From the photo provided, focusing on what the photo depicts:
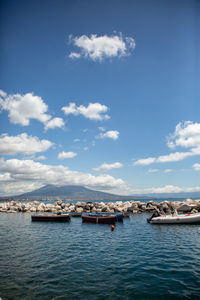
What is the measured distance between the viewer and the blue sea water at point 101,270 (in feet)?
34.3

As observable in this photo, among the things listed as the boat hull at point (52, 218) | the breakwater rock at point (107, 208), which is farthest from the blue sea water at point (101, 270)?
the breakwater rock at point (107, 208)

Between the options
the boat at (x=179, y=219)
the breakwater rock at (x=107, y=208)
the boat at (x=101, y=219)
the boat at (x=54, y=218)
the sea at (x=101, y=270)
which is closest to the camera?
the sea at (x=101, y=270)

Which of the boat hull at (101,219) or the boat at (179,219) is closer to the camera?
the boat at (179,219)

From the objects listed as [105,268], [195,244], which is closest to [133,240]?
[195,244]

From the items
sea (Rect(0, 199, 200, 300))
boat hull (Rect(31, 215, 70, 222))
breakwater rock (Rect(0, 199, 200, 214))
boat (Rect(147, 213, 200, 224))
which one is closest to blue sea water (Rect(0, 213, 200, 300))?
sea (Rect(0, 199, 200, 300))

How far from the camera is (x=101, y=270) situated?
13492 millimetres

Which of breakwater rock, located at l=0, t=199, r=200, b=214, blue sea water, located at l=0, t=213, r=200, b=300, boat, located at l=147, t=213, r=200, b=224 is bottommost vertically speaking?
breakwater rock, located at l=0, t=199, r=200, b=214

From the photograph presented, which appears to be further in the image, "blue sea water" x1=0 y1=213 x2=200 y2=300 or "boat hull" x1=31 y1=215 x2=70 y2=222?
"boat hull" x1=31 y1=215 x2=70 y2=222

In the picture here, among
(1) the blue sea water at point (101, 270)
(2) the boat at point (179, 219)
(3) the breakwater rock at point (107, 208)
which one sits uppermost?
(1) the blue sea water at point (101, 270)

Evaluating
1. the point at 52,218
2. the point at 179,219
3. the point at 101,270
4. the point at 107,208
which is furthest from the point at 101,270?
the point at 107,208

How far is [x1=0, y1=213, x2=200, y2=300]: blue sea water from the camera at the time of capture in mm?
10461

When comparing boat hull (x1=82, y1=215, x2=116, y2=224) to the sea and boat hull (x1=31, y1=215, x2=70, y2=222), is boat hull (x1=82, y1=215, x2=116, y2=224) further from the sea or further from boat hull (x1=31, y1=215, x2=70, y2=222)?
the sea

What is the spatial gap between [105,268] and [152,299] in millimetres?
4919

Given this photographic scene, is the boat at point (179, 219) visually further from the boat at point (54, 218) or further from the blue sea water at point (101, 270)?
the boat at point (54, 218)
